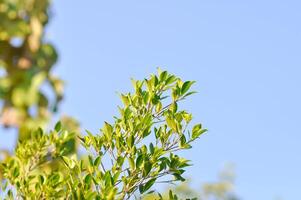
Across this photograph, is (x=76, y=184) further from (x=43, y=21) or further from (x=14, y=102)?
(x=43, y=21)

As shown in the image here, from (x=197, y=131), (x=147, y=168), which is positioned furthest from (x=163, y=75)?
(x=147, y=168)

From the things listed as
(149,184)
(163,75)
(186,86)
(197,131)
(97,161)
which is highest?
(163,75)

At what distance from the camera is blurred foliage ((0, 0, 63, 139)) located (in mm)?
3143

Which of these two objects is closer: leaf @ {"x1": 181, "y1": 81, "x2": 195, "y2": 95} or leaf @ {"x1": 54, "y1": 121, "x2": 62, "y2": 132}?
leaf @ {"x1": 181, "y1": 81, "x2": 195, "y2": 95}

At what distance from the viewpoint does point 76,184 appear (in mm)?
3338

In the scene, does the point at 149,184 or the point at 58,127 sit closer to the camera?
the point at 149,184

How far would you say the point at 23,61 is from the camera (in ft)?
10.6

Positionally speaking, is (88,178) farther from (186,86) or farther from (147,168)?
(186,86)

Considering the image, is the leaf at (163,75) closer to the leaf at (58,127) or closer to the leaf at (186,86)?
the leaf at (186,86)

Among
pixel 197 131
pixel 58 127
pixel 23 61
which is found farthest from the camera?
pixel 58 127

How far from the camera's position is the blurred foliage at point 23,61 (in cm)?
314

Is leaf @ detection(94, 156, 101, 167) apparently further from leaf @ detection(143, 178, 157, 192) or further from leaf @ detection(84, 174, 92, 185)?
leaf @ detection(143, 178, 157, 192)

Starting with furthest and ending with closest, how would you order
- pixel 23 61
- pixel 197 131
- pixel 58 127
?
pixel 58 127, pixel 197 131, pixel 23 61

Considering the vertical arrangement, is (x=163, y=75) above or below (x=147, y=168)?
above
